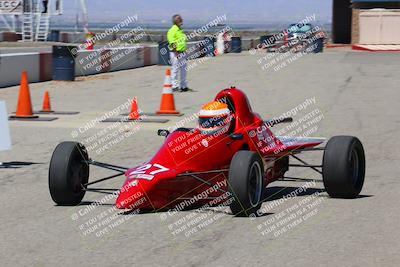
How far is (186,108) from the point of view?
2109cm

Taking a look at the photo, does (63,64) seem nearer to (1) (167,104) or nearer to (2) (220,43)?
(1) (167,104)

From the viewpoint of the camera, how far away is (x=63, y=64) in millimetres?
28656

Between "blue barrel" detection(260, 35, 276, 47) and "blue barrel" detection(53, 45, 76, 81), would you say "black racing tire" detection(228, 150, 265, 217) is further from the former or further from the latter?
"blue barrel" detection(260, 35, 276, 47)

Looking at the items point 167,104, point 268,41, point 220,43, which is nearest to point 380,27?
point 268,41

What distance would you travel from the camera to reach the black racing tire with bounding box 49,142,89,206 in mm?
9344

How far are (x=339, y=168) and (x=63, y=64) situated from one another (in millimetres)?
19861

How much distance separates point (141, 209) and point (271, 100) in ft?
45.6

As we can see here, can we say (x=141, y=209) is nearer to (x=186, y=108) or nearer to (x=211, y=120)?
(x=211, y=120)

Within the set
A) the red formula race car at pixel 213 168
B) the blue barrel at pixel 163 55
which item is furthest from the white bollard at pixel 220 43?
the red formula race car at pixel 213 168

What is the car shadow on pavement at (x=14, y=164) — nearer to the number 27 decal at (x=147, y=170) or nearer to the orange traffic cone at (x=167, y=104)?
the number 27 decal at (x=147, y=170)

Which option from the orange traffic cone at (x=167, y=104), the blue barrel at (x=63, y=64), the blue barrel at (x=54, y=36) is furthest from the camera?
the blue barrel at (x=54, y=36)

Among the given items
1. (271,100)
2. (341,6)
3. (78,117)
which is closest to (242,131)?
(78,117)

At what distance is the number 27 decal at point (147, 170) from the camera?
8.83 metres

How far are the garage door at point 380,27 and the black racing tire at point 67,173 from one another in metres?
44.9
